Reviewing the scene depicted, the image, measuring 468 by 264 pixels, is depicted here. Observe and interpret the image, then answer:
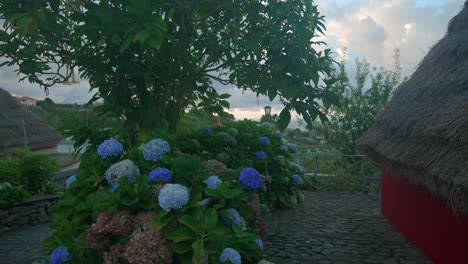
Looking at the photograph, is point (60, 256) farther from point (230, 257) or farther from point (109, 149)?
point (230, 257)

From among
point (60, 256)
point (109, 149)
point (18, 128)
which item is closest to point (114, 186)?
point (109, 149)

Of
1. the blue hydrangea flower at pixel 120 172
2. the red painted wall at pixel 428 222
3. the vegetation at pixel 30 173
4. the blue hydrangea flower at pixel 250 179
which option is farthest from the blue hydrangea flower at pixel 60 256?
the vegetation at pixel 30 173

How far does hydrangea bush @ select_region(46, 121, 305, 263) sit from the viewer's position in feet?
8.00

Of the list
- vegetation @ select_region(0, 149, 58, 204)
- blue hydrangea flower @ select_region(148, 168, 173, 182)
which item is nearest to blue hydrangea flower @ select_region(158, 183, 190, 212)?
blue hydrangea flower @ select_region(148, 168, 173, 182)

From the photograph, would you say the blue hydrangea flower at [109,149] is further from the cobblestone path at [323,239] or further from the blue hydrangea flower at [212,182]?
the cobblestone path at [323,239]

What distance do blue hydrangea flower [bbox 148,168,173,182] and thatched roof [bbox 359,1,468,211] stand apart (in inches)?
98.5

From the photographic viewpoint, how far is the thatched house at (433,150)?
4.04m

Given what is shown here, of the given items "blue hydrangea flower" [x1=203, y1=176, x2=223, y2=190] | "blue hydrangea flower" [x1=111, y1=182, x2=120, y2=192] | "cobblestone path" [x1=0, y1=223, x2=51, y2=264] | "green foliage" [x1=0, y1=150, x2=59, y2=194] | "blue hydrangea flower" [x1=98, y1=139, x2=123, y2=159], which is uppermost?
"blue hydrangea flower" [x1=98, y1=139, x2=123, y2=159]

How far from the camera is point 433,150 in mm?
4559

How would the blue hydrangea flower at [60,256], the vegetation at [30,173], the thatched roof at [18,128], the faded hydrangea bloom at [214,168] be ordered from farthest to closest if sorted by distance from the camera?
the thatched roof at [18,128], the vegetation at [30,173], the faded hydrangea bloom at [214,168], the blue hydrangea flower at [60,256]

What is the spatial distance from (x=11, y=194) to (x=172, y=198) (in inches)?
262

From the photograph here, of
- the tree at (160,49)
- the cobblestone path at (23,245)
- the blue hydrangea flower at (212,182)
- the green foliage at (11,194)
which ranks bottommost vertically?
the cobblestone path at (23,245)

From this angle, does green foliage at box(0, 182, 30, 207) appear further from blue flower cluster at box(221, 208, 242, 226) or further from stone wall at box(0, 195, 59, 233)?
blue flower cluster at box(221, 208, 242, 226)

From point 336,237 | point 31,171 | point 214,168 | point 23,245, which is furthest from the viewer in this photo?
point 31,171
